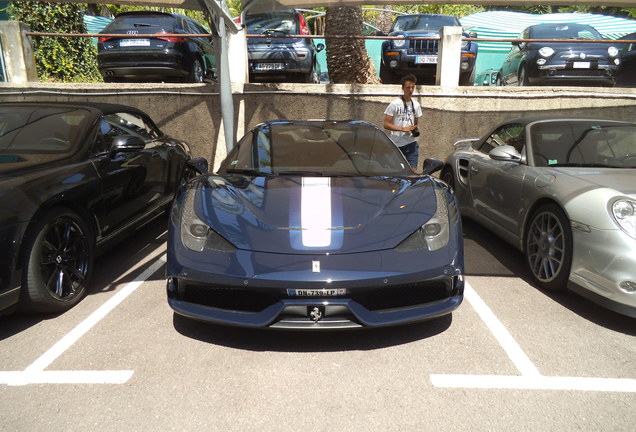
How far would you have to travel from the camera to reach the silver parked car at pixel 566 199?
296 cm

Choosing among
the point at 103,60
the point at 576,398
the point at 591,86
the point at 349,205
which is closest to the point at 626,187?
the point at 576,398

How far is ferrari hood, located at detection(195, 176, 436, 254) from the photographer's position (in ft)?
8.63

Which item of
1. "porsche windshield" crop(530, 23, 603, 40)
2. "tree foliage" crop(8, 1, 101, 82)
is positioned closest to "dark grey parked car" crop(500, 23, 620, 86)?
"porsche windshield" crop(530, 23, 603, 40)

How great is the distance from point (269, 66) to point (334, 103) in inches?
57.2

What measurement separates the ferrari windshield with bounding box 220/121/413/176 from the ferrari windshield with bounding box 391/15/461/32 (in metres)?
6.32

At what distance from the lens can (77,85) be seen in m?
7.85

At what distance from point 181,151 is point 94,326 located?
125 inches

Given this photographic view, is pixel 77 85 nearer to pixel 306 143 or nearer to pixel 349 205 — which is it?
pixel 306 143

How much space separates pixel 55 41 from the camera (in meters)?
9.74

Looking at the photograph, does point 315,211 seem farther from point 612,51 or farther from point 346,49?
point 612,51

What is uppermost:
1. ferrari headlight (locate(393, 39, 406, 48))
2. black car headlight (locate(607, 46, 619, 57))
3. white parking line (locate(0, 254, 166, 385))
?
ferrari headlight (locate(393, 39, 406, 48))

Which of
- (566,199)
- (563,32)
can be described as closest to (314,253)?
(566,199)

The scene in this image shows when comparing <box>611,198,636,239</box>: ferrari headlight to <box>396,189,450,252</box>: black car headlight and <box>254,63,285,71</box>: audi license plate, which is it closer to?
<box>396,189,450,252</box>: black car headlight

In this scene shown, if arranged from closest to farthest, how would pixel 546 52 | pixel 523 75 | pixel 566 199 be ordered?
pixel 566 199, pixel 546 52, pixel 523 75
